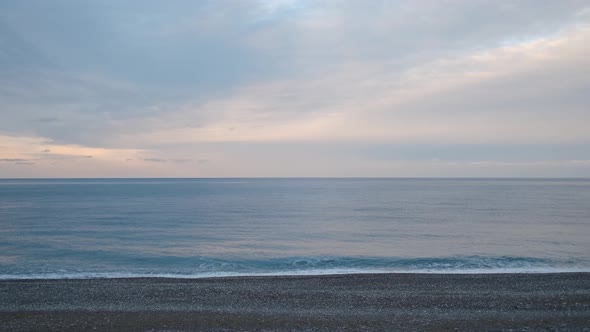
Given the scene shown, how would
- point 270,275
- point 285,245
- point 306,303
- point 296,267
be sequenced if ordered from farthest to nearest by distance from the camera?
point 285,245, point 296,267, point 270,275, point 306,303

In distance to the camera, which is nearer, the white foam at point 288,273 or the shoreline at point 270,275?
the shoreline at point 270,275

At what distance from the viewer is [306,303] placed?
690 inches

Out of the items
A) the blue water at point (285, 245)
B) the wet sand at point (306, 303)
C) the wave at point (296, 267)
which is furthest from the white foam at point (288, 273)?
the wet sand at point (306, 303)

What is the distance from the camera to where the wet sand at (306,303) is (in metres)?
14.4

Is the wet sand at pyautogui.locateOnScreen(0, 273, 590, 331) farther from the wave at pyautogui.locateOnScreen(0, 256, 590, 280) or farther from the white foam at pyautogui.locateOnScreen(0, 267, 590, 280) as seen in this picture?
the wave at pyautogui.locateOnScreen(0, 256, 590, 280)

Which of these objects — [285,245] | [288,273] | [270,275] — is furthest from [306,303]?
[285,245]

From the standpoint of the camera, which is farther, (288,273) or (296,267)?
(296,267)

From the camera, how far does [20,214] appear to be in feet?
192

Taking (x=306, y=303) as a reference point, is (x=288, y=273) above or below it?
below

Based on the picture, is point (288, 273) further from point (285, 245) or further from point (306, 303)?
point (285, 245)

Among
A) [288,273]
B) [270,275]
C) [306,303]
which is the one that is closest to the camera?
[306,303]

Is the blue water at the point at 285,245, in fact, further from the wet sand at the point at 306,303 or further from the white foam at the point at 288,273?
the wet sand at the point at 306,303

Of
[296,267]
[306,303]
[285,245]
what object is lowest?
[296,267]

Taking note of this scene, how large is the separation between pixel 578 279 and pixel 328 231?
79.8ft
